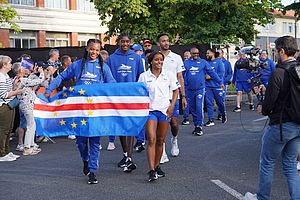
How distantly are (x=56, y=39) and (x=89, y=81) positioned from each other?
81.2 feet

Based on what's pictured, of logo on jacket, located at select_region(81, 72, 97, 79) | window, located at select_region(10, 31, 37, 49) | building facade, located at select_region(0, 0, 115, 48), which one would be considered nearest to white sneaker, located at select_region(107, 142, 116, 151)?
logo on jacket, located at select_region(81, 72, 97, 79)

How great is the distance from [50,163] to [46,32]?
74.8 ft

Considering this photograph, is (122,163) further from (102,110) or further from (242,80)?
(242,80)

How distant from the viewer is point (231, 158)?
26.1 feet

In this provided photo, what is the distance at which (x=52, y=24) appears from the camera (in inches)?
1164

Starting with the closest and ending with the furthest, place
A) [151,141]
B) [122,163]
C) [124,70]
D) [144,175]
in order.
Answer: [151,141]
[144,175]
[122,163]
[124,70]

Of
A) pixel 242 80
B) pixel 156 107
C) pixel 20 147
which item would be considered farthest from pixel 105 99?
pixel 242 80

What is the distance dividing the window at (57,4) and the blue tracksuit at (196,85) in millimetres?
20274

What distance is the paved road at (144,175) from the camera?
5.97m

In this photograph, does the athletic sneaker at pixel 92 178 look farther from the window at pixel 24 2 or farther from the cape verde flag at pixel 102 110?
the window at pixel 24 2

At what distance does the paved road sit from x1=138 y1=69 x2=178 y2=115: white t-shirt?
3.67 ft

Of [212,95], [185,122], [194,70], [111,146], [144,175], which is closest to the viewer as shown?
[144,175]

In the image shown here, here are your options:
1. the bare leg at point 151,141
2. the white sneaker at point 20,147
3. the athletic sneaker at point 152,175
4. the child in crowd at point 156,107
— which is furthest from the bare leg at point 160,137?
the white sneaker at point 20,147

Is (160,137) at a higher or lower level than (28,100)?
lower
